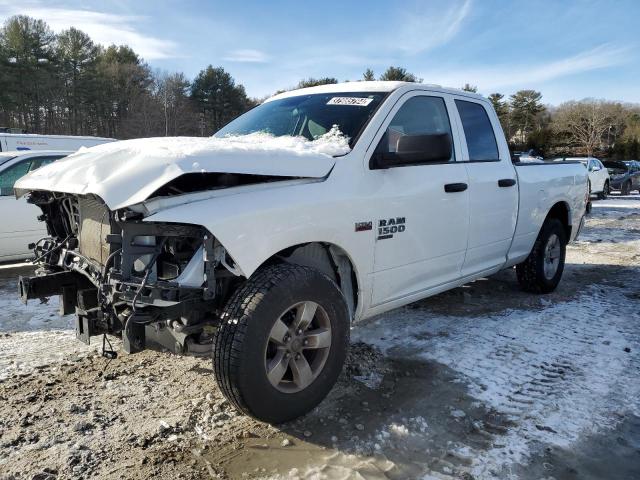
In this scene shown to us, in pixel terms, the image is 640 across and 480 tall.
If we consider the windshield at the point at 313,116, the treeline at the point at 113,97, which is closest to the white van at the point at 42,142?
the windshield at the point at 313,116

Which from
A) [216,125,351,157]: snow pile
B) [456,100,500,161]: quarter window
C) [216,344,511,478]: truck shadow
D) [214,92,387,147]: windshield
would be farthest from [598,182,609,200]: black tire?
[216,125,351,157]: snow pile

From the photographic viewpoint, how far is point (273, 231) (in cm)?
270

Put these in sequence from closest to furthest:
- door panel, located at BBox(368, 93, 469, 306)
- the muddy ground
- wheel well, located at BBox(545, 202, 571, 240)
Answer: the muddy ground → door panel, located at BBox(368, 93, 469, 306) → wheel well, located at BBox(545, 202, 571, 240)

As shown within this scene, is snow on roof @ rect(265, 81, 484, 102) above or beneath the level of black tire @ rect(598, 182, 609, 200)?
above

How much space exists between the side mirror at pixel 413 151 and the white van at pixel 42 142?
25.2 ft

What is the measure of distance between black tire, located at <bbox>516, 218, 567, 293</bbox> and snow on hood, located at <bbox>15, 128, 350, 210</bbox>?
3.28 metres

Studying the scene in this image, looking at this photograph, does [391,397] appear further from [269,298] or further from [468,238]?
[468,238]

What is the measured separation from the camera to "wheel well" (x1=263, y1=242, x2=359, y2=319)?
3061 millimetres

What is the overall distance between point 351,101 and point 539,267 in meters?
3.23

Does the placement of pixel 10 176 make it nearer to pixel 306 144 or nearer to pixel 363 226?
pixel 306 144

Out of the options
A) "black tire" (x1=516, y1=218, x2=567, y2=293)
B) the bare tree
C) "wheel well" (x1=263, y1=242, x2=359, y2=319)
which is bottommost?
"black tire" (x1=516, y1=218, x2=567, y2=293)

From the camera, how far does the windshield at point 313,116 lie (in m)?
3.58

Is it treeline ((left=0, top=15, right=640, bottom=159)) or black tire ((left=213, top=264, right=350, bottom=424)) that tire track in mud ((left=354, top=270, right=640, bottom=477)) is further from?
treeline ((left=0, top=15, right=640, bottom=159))

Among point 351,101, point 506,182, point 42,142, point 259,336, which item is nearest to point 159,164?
point 259,336
